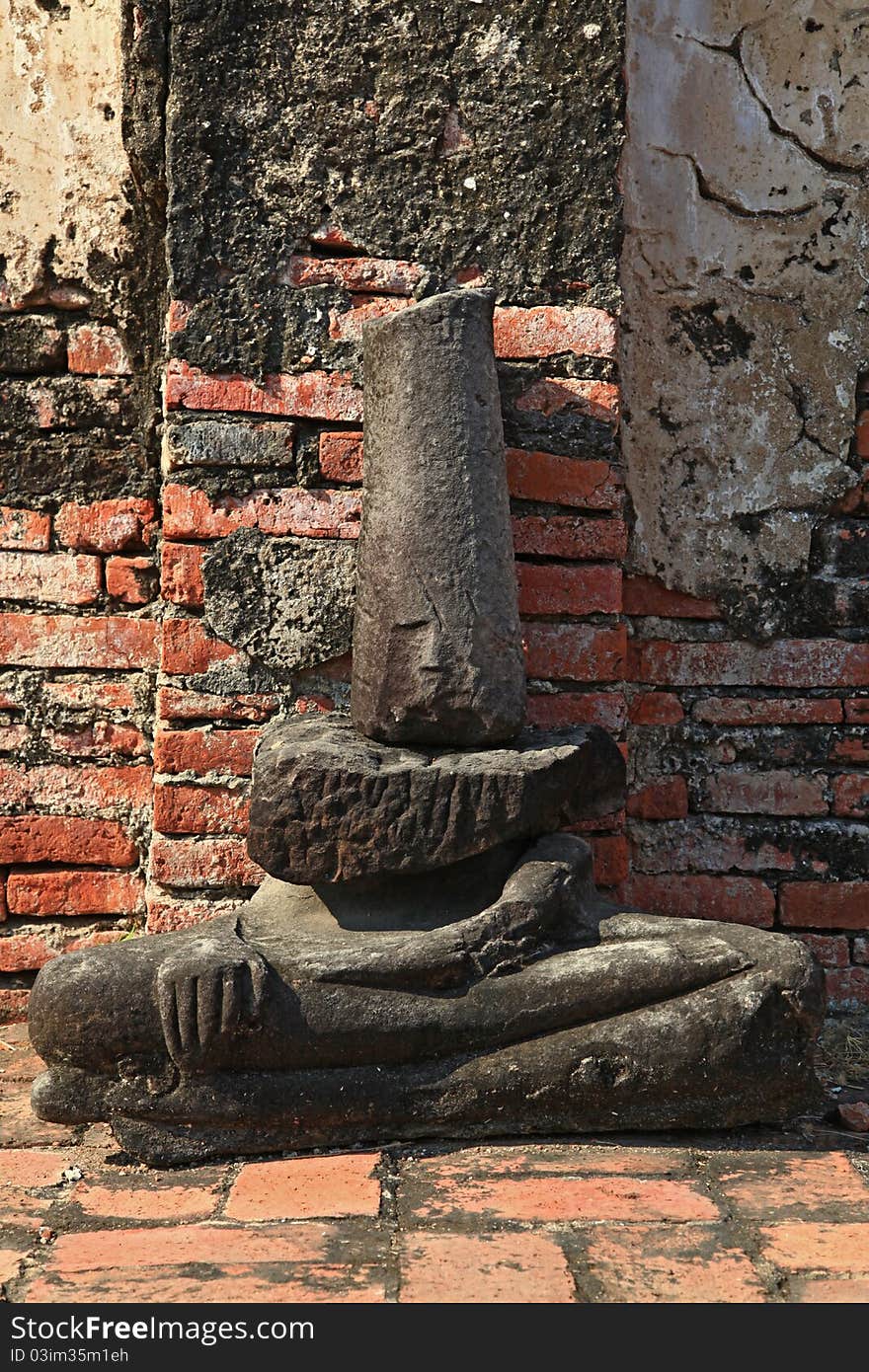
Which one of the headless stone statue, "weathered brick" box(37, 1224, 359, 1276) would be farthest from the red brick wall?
"weathered brick" box(37, 1224, 359, 1276)

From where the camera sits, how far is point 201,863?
3.09 metres

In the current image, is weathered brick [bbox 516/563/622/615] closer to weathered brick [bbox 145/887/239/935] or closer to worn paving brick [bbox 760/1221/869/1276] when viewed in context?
weathered brick [bbox 145/887/239/935]

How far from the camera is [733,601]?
3.46 metres

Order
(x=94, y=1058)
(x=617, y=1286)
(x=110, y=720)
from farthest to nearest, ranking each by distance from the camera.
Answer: (x=110, y=720) → (x=94, y=1058) → (x=617, y=1286)

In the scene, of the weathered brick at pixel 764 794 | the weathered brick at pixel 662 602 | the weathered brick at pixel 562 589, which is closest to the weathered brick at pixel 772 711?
the weathered brick at pixel 764 794

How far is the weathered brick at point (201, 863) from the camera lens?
3.09 m

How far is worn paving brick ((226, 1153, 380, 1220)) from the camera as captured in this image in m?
2.21

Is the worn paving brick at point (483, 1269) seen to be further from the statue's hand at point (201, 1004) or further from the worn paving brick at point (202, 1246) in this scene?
the statue's hand at point (201, 1004)

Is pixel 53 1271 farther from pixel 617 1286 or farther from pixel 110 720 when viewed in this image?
pixel 110 720

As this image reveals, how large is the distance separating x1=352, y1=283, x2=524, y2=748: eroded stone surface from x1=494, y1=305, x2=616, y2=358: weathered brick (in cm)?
33

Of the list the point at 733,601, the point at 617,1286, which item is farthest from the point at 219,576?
the point at 617,1286

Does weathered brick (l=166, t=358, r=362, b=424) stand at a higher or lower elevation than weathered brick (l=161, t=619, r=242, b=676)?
higher

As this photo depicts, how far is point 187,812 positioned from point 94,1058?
0.73 meters

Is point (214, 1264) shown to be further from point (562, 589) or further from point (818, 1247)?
point (562, 589)
